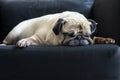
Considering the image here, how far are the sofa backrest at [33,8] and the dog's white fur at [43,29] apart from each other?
5.0 inches

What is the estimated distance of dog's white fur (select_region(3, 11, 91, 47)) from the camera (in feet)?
4.59

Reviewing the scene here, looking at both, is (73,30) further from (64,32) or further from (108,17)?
(108,17)

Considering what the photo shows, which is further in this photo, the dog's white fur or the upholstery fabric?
the dog's white fur

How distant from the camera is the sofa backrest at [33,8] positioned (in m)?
1.79

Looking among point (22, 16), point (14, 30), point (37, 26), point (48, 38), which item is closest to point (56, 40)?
point (48, 38)

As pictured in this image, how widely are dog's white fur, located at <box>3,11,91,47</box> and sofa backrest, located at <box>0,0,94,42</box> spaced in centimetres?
13

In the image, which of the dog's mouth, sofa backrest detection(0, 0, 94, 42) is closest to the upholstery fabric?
the dog's mouth

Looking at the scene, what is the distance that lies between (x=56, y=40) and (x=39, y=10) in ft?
1.44

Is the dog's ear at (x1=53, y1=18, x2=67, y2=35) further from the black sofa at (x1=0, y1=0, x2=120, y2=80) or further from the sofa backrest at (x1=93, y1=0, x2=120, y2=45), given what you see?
the sofa backrest at (x1=93, y1=0, x2=120, y2=45)

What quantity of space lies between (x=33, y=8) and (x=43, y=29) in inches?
12.4

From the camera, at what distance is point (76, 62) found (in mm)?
1182

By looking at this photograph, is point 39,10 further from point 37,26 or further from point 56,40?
point 56,40

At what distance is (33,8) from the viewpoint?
5.92ft

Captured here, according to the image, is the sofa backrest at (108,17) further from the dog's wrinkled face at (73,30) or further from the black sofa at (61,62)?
the black sofa at (61,62)
